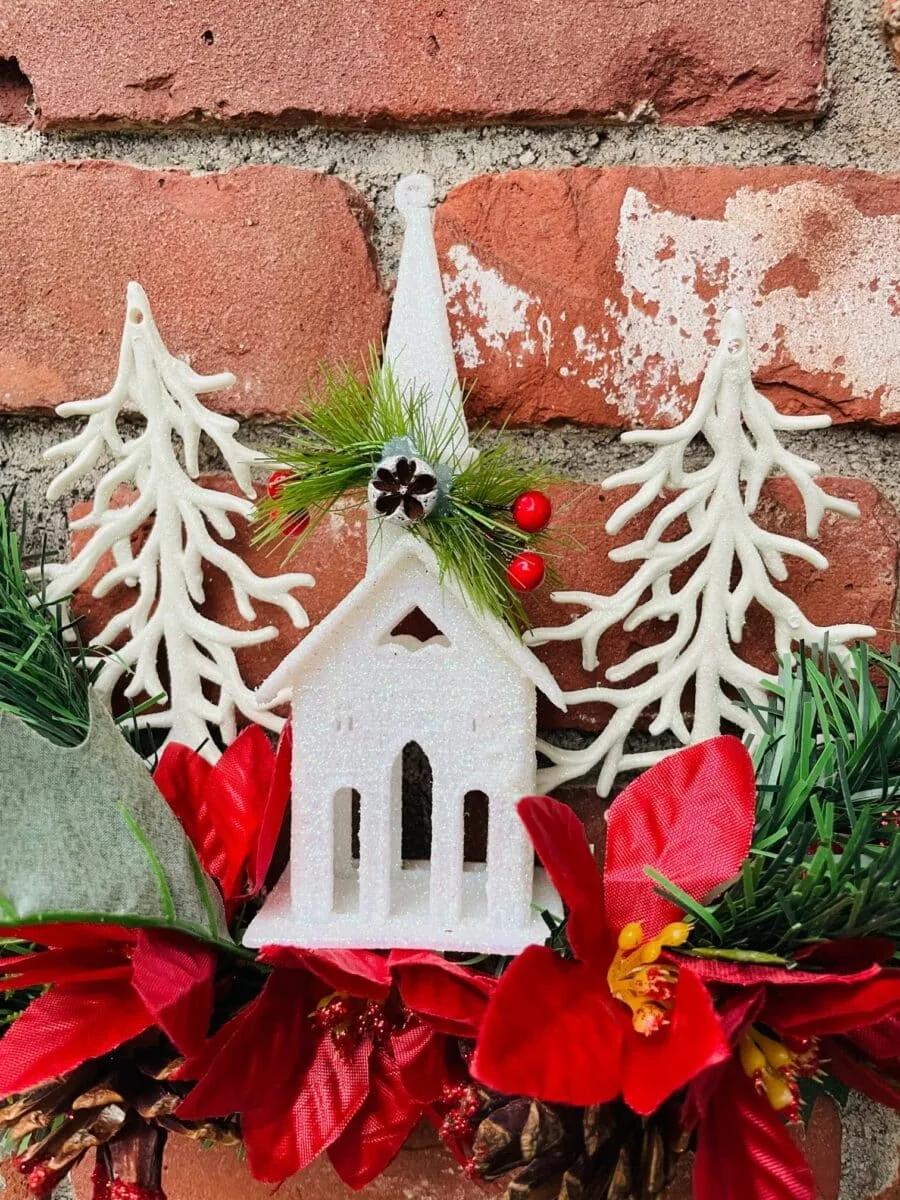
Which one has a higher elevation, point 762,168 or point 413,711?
point 762,168

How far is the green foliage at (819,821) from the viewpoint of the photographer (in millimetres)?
348

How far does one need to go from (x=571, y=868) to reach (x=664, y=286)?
26 centimetres

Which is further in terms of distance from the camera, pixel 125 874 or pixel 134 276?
pixel 134 276

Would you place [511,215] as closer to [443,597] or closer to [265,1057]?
[443,597]

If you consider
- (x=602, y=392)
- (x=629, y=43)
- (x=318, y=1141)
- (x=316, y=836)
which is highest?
(x=629, y=43)

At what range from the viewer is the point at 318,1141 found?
0.38 m

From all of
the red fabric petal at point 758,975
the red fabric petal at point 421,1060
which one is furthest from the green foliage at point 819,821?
the red fabric petal at point 421,1060

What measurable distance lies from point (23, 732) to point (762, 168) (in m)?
0.39

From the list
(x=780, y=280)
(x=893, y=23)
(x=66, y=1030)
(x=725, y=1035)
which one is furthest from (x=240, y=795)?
(x=893, y=23)

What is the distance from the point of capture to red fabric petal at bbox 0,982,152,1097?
1.18 feet

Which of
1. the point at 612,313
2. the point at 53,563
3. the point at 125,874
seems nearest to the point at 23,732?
the point at 125,874

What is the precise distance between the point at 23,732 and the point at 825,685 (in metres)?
0.30

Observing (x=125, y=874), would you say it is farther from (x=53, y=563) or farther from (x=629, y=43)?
(x=629, y=43)

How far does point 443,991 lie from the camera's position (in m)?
0.37
